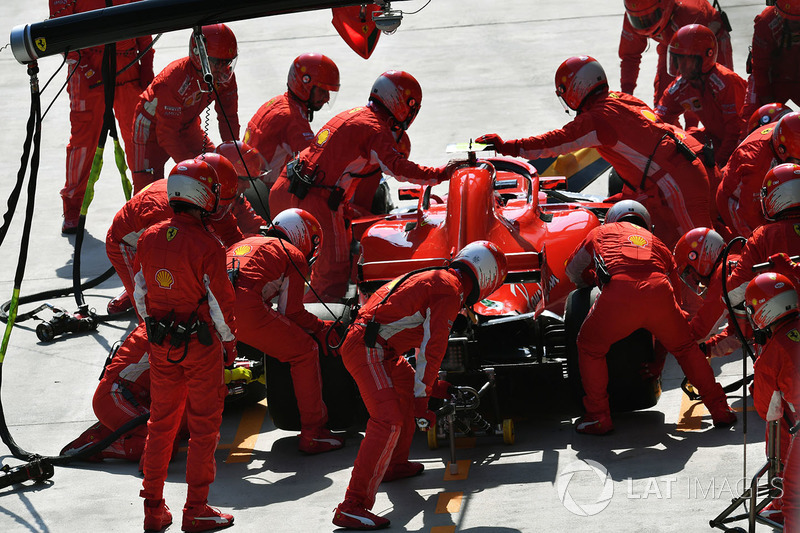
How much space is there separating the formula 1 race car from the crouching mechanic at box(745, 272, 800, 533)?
70.9 inches

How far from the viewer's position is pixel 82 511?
6934 mm

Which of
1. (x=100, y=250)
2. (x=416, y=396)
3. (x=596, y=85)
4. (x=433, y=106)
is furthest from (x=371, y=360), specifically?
(x=433, y=106)

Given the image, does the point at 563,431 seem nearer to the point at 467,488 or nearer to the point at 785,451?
the point at 467,488

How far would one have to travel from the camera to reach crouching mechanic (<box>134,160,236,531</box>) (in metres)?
6.59

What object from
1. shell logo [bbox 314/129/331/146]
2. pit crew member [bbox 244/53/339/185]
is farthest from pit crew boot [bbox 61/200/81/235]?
shell logo [bbox 314/129/331/146]

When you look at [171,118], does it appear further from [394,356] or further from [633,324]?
[633,324]

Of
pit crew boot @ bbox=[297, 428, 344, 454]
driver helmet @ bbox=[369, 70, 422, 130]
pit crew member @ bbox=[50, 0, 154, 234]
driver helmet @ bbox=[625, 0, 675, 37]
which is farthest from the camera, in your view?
driver helmet @ bbox=[625, 0, 675, 37]

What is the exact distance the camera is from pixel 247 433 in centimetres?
816

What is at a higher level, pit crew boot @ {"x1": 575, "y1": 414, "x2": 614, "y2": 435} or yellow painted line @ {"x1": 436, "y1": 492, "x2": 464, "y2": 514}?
yellow painted line @ {"x1": 436, "y1": 492, "x2": 464, "y2": 514}

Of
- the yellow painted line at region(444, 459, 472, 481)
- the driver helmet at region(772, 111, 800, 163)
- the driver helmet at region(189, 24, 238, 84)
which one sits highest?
the driver helmet at region(189, 24, 238, 84)

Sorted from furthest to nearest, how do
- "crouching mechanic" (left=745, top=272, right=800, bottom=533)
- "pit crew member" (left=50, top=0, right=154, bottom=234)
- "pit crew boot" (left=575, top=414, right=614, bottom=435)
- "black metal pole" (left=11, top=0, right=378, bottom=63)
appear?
1. "pit crew member" (left=50, top=0, right=154, bottom=234)
2. "pit crew boot" (left=575, top=414, right=614, bottom=435)
3. "black metal pole" (left=11, top=0, right=378, bottom=63)
4. "crouching mechanic" (left=745, top=272, right=800, bottom=533)

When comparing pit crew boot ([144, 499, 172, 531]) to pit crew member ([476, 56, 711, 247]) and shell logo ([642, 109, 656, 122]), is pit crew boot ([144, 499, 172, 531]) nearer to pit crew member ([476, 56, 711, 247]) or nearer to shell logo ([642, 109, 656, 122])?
pit crew member ([476, 56, 711, 247])

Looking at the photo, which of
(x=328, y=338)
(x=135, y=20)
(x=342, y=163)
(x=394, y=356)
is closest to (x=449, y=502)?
(x=394, y=356)

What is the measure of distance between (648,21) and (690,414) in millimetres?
5294
